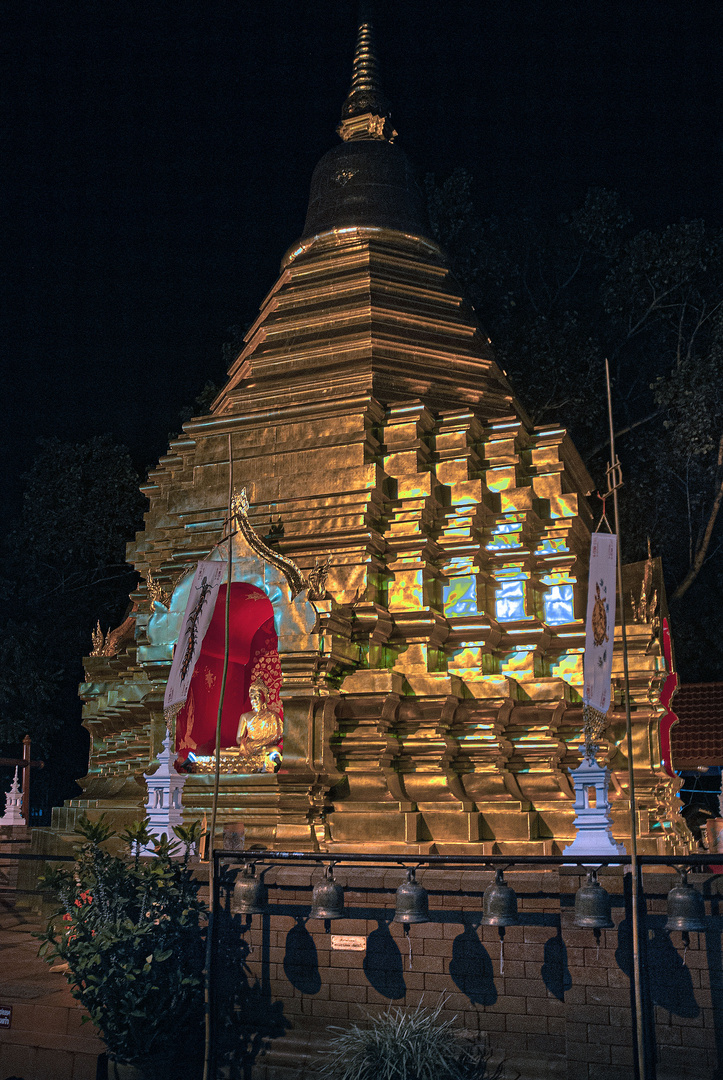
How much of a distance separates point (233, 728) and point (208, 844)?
10.8 feet

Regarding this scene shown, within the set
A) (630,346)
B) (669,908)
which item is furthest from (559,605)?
(630,346)

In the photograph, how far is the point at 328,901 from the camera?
724 cm

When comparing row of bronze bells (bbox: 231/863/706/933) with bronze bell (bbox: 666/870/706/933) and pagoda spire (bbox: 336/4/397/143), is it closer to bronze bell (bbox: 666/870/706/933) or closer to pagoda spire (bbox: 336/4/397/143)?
bronze bell (bbox: 666/870/706/933)

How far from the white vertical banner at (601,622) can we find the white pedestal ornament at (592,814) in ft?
1.60

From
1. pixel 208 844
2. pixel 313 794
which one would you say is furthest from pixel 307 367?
pixel 208 844

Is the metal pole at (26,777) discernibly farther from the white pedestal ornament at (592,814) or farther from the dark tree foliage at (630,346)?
the white pedestal ornament at (592,814)

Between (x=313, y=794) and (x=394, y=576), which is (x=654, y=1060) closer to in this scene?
(x=313, y=794)

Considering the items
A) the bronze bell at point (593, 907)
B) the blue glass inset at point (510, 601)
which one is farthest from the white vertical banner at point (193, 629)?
the bronze bell at point (593, 907)

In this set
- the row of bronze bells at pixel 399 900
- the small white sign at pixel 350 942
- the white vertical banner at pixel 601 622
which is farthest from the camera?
the small white sign at pixel 350 942

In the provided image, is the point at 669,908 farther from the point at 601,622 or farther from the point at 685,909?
the point at 601,622

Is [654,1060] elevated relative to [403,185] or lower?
lower

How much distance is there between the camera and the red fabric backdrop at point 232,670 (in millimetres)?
11898

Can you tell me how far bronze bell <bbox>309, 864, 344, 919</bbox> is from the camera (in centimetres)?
721

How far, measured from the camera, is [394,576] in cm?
1183
